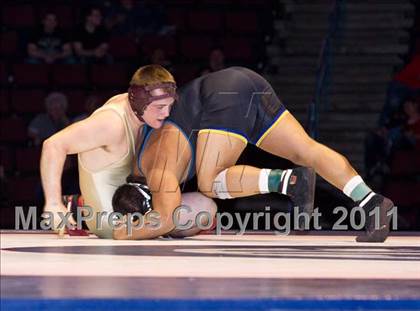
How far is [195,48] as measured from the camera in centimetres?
994

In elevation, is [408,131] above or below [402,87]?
below

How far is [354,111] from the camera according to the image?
9.70 m

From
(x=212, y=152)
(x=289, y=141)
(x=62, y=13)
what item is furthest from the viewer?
(x=62, y=13)

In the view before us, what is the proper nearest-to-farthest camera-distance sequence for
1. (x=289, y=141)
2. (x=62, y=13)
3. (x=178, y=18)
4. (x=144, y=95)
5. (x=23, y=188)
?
(x=144, y=95) → (x=289, y=141) → (x=23, y=188) → (x=62, y=13) → (x=178, y=18)

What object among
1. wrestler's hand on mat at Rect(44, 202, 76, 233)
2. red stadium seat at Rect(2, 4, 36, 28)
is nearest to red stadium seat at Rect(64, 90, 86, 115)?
red stadium seat at Rect(2, 4, 36, 28)

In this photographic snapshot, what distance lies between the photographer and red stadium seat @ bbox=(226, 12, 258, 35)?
33.5 ft

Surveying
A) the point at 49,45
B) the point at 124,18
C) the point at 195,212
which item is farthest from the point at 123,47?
the point at 195,212

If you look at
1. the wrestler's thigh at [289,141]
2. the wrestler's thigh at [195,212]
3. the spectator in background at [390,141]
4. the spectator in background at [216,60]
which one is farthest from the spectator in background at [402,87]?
the wrestler's thigh at [195,212]

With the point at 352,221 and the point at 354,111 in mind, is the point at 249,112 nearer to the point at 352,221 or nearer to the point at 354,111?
the point at 352,221

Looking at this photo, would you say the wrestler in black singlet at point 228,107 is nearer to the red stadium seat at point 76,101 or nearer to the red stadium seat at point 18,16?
the red stadium seat at point 76,101

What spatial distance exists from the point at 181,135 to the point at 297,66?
560cm

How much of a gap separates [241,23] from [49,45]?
1954mm

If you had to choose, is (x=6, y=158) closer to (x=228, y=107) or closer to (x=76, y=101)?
(x=76, y=101)

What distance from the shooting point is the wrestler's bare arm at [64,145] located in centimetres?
441
